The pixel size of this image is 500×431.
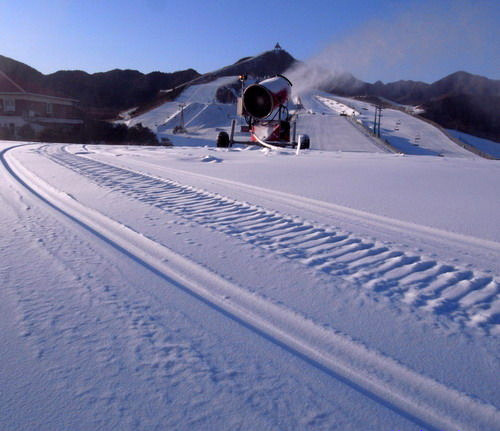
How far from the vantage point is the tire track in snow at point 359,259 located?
223 cm

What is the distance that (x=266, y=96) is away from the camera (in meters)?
13.2

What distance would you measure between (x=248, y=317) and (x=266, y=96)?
12.1 m

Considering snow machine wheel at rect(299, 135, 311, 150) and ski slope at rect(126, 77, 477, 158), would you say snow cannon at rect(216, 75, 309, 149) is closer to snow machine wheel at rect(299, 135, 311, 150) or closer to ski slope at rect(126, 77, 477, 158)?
snow machine wheel at rect(299, 135, 311, 150)

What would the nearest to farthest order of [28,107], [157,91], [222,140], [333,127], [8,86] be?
[222,140]
[28,107]
[8,86]
[333,127]
[157,91]

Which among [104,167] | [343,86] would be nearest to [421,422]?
[104,167]

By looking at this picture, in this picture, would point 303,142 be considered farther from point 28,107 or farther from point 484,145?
point 484,145

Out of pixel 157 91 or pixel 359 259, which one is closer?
pixel 359 259

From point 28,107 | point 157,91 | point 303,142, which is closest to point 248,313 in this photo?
point 303,142

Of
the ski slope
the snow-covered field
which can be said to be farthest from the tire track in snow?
the ski slope

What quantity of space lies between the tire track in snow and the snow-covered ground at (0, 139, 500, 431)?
2 centimetres

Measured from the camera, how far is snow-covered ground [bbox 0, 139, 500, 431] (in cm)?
141

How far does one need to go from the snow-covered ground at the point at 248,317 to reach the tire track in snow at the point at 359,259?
15 millimetres

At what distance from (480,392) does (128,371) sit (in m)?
1.32

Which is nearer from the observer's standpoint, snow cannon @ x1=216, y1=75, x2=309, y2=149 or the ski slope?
snow cannon @ x1=216, y1=75, x2=309, y2=149
